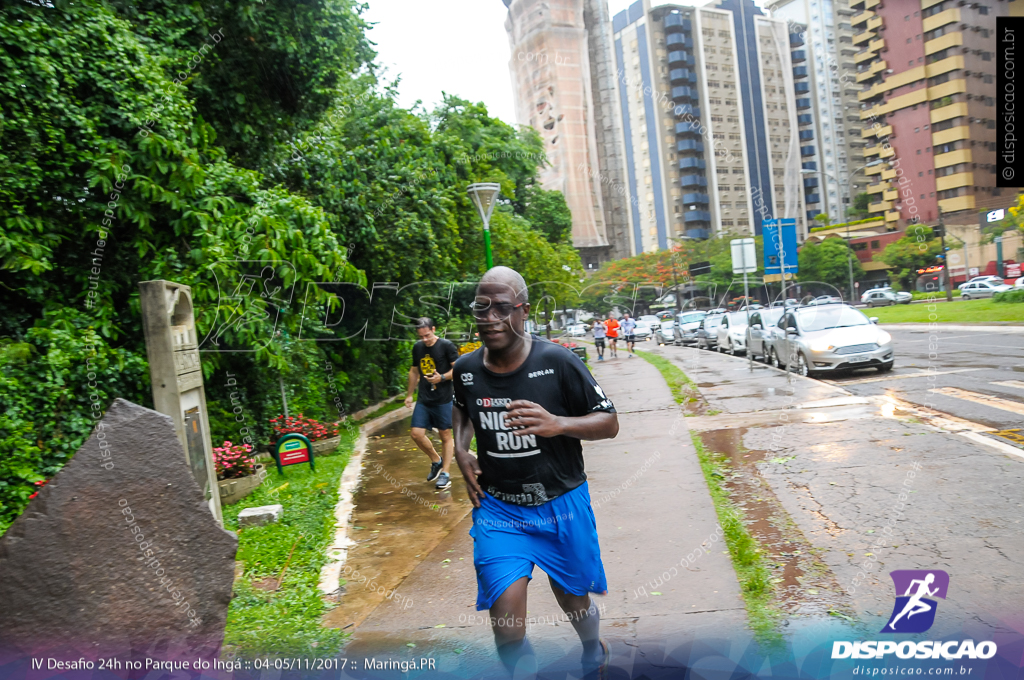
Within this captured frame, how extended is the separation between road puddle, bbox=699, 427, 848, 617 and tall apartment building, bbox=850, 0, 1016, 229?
14148 mm

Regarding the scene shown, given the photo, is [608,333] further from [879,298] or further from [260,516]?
[260,516]

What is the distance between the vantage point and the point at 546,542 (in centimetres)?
300

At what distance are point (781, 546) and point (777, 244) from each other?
37.5 feet

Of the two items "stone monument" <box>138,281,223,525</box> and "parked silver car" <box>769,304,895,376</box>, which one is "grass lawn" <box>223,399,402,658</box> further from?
"parked silver car" <box>769,304,895,376</box>

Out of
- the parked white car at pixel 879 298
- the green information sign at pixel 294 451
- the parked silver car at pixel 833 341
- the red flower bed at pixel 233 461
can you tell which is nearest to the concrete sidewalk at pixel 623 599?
the red flower bed at pixel 233 461

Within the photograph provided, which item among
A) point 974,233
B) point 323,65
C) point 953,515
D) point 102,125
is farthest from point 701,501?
point 974,233

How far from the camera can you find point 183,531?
11.0ft

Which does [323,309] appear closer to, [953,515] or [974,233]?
[953,515]

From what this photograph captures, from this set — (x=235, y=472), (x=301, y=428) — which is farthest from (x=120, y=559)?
(x=301, y=428)

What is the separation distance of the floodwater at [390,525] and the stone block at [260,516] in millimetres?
626

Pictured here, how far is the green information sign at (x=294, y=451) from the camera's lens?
8.06 meters

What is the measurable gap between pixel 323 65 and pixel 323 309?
13.7 ft

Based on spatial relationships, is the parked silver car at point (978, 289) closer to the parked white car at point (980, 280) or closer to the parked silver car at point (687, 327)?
the parked white car at point (980, 280)

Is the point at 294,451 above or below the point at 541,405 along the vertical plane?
below
